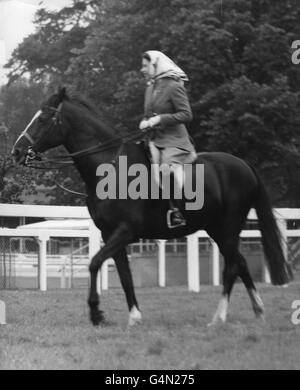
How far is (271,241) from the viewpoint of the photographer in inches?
373

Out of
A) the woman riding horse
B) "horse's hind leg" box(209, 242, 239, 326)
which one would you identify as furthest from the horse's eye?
"horse's hind leg" box(209, 242, 239, 326)

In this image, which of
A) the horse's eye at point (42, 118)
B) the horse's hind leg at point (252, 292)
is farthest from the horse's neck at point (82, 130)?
the horse's hind leg at point (252, 292)

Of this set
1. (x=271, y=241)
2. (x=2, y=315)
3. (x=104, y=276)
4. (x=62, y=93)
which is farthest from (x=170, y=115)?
(x=104, y=276)

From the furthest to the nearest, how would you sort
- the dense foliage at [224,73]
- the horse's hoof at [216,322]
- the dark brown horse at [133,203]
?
the dense foliage at [224,73] < the dark brown horse at [133,203] < the horse's hoof at [216,322]

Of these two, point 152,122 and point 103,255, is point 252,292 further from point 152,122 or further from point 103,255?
point 152,122

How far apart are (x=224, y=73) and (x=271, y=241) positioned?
16.5m

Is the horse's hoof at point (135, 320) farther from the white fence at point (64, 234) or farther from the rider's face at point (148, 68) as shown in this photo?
the white fence at point (64, 234)

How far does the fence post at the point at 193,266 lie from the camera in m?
13.9

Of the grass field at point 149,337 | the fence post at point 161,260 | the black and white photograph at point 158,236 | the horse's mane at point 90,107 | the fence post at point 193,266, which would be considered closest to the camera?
the grass field at point 149,337

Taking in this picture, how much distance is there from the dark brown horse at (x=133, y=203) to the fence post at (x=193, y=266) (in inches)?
179

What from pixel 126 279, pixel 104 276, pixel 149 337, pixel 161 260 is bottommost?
pixel 149 337

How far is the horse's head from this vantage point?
344 inches

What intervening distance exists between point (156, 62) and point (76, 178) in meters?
18.6
